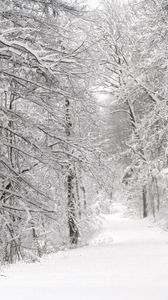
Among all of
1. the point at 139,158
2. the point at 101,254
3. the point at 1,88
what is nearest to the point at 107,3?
the point at 139,158

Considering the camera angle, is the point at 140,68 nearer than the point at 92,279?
No

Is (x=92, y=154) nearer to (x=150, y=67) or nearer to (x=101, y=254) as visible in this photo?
(x=101, y=254)

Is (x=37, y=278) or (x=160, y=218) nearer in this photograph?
(x=37, y=278)

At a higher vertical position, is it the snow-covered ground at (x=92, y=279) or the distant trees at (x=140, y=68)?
the distant trees at (x=140, y=68)

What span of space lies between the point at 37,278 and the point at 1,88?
3077 millimetres

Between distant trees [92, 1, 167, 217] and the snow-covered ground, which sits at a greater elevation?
distant trees [92, 1, 167, 217]

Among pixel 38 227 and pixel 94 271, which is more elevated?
pixel 38 227

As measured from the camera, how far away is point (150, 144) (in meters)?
17.3

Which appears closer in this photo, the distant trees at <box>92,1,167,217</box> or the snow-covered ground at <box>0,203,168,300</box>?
the snow-covered ground at <box>0,203,168,300</box>

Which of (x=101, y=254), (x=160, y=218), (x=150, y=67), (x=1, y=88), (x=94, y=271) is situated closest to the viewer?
(x=1, y=88)

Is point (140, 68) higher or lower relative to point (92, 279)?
higher

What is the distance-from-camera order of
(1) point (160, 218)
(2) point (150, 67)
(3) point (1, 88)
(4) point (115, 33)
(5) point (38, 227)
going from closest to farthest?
(3) point (1, 88) → (5) point (38, 227) → (2) point (150, 67) → (4) point (115, 33) → (1) point (160, 218)

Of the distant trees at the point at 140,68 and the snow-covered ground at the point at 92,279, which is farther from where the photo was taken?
the distant trees at the point at 140,68

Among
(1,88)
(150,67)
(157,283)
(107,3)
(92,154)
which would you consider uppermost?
(107,3)
